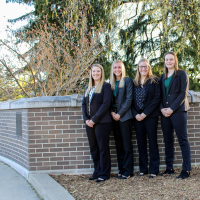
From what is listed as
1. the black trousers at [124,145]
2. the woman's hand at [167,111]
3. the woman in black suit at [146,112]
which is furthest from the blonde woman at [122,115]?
the woman's hand at [167,111]

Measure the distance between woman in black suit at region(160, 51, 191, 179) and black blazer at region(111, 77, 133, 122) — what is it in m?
0.52

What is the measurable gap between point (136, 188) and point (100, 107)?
1.30 metres

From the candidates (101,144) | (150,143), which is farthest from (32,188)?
(150,143)

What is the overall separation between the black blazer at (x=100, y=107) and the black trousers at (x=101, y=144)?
0.12 m

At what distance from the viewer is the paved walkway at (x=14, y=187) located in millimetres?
3380

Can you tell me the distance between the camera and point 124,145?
3848mm

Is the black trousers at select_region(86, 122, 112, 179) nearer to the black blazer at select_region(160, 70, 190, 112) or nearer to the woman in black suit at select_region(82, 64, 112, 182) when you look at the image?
the woman in black suit at select_region(82, 64, 112, 182)

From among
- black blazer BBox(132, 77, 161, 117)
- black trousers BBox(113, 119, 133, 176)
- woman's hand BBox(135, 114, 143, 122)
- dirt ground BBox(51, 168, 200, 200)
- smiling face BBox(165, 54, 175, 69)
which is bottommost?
dirt ground BBox(51, 168, 200, 200)

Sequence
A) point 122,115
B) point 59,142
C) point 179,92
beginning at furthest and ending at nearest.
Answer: point 59,142
point 122,115
point 179,92

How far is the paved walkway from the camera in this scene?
3380mm

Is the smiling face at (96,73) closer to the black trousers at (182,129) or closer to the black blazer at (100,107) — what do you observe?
the black blazer at (100,107)

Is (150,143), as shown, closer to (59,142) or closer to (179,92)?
(179,92)

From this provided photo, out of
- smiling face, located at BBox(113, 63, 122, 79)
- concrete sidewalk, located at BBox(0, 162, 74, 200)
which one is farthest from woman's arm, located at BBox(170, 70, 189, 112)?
concrete sidewalk, located at BBox(0, 162, 74, 200)

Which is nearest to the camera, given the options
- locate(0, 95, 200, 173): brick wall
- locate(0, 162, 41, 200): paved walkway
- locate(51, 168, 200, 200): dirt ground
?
locate(51, 168, 200, 200): dirt ground
